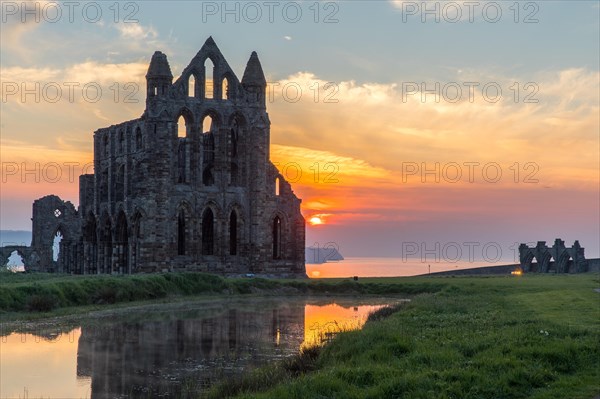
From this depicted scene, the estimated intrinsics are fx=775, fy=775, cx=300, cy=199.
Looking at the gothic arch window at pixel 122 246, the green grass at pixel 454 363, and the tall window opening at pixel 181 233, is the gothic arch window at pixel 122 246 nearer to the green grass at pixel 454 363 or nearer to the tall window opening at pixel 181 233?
the tall window opening at pixel 181 233

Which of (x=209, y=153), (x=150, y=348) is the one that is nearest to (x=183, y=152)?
(x=209, y=153)

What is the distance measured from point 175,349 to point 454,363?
12857 mm

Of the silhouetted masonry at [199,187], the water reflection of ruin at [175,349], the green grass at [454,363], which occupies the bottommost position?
the water reflection of ruin at [175,349]

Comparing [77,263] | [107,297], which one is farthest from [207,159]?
[107,297]

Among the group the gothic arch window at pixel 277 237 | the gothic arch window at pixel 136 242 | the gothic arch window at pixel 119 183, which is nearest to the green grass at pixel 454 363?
the gothic arch window at pixel 136 242

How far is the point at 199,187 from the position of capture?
2862 inches

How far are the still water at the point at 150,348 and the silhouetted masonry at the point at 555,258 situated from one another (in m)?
39.7

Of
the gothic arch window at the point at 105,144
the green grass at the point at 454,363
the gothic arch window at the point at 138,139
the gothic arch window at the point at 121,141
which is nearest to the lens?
the green grass at the point at 454,363

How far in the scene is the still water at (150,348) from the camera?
20609 mm

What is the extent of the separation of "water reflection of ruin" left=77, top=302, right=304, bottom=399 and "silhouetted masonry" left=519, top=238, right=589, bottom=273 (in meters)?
44.7

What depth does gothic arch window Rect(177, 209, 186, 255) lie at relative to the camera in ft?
237

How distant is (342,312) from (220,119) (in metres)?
35.4

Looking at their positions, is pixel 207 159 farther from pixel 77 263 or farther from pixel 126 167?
pixel 77 263

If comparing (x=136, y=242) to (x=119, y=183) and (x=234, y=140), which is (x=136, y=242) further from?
(x=234, y=140)
